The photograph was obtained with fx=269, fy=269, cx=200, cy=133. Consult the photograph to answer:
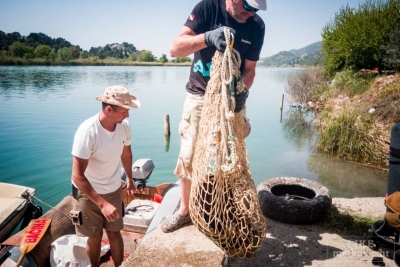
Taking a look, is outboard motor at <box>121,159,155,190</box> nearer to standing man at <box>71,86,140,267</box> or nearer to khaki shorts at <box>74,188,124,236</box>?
standing man at <box>71,86,140,267</box>

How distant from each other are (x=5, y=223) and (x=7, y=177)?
8296mm

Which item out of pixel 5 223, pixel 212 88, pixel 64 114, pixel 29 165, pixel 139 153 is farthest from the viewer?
pixel 64 114

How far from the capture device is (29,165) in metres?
12.8

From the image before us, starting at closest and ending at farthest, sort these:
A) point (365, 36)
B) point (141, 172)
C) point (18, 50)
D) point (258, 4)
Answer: point (258, 4) → point (141, 172) → point (365, 36) → point (18, 50)

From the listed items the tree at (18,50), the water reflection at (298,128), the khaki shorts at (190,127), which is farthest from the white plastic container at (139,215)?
the tree at (18,50)

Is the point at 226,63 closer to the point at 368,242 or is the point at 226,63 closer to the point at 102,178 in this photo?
the point at 102,178

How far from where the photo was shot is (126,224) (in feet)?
16.0

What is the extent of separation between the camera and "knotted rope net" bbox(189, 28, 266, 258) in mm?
2207

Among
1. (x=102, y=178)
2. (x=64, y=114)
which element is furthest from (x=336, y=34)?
(x=102, y=178)

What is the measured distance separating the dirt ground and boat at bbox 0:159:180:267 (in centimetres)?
46

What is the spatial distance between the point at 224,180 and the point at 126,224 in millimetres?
3318

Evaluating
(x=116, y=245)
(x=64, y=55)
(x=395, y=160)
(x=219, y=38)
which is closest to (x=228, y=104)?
(x=219, y=38)

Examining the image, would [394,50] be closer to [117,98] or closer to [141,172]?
[141,172]

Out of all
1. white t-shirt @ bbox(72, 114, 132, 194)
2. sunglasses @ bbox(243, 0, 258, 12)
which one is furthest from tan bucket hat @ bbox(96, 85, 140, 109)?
sunglasses @ bbox(243, 0, 258, 12)
